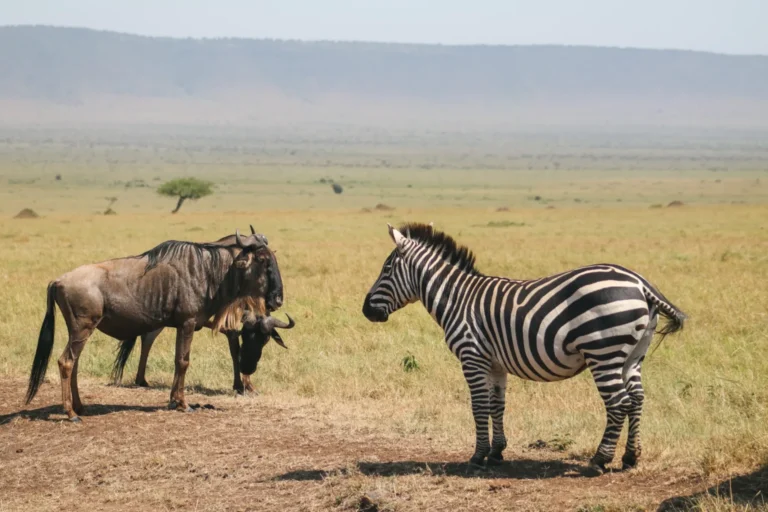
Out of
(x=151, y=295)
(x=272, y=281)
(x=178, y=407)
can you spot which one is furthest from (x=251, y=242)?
(x=178, y=407)

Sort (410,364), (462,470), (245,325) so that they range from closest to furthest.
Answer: (462,470) → (245,325) → (410,364)

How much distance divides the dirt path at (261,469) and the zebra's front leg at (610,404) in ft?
0.45

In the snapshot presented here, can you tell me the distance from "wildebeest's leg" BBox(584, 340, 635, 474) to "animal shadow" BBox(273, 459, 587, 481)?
0.20 metres

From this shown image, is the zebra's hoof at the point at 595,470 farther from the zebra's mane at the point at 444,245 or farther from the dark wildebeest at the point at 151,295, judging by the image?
the dark wildebeest at the point at 151,295

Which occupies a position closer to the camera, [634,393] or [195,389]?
[634,393]

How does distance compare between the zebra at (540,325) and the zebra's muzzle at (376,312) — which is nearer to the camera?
the zebra at (540,325)

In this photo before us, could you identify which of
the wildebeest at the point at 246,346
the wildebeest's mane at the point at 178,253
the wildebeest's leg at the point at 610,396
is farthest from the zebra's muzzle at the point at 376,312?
the wildebeest at the point at 246,346

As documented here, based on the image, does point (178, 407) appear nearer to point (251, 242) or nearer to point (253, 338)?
point (253, 338)

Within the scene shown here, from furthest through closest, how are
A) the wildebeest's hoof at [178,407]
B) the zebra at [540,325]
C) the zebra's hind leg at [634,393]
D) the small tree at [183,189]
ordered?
the small tree at [183,189]
the wildebeest's hoof at [178,407]
the zebra's hind leg at [634,393]
the zebra at [540,325]

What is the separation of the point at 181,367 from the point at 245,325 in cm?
111

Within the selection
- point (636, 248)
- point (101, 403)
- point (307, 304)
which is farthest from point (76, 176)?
point (101, 403)

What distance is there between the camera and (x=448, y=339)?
25.0 feet

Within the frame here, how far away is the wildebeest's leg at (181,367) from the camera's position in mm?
9711

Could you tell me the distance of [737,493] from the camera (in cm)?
643
